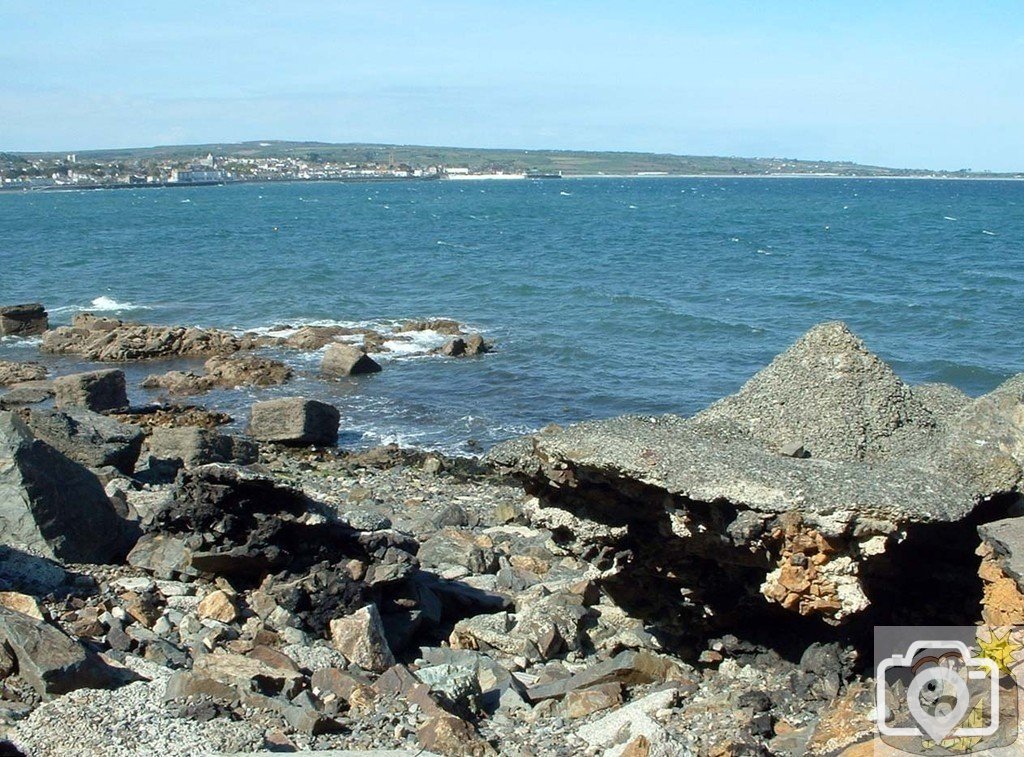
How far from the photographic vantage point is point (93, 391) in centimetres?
2570

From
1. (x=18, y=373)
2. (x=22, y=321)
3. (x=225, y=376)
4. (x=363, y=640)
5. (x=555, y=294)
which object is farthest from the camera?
(x=555, y=294)

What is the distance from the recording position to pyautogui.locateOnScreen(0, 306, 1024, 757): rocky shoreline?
834 centimetres

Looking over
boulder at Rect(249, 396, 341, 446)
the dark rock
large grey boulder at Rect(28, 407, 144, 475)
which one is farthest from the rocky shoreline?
→ the dark rock

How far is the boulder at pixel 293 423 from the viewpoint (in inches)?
909

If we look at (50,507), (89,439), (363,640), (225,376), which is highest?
(50,507)

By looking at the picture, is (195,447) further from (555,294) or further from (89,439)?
(555,294)

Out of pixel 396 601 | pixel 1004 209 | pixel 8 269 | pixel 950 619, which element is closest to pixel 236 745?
pixel 396 601

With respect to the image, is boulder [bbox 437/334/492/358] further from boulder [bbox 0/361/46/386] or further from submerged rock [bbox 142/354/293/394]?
boulder [bbox 0/361/46/386]

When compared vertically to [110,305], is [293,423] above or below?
below

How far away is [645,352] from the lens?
3416cm

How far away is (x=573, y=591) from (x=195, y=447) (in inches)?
382

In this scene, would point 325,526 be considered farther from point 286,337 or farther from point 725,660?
point 286,337

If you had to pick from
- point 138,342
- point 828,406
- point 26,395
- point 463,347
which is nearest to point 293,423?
point 26,395

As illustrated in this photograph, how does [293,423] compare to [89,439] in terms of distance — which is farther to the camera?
[293,423]
